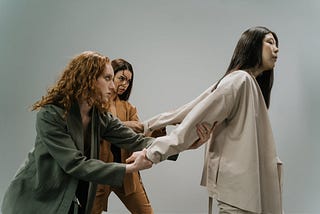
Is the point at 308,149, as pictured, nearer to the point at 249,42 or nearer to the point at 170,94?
the point at 170,94

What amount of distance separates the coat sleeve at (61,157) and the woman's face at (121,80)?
0.57 meters

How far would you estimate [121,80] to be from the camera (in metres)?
1.65

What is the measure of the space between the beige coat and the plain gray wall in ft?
4.32

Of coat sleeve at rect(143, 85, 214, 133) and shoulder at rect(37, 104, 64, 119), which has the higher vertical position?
→ shoulder at rect(37, 104, 64, 119)

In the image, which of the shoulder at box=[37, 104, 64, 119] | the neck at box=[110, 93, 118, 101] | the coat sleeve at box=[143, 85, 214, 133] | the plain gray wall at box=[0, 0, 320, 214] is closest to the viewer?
the shoulder at box=[37, 104, 64, 119]

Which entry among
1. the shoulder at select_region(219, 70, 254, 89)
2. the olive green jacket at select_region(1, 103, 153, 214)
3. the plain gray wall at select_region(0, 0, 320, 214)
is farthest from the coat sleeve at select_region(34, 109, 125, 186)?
the plain gray wall at select_region(0, 0, 320, 214)

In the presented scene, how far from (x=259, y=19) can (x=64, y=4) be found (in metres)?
1.51

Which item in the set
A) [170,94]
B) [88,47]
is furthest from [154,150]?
[88,47]

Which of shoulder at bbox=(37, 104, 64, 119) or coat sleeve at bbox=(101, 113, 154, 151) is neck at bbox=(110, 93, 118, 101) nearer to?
coat sleeve at bbox=(101, 113, 154, 151)

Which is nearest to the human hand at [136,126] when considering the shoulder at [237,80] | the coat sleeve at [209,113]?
the coat sleeve at [209,113]

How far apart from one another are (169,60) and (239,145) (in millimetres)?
1452

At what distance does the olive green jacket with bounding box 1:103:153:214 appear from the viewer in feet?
3.51

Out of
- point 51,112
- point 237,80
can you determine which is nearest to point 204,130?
point 237,80

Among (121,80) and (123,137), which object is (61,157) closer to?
(123,137)
